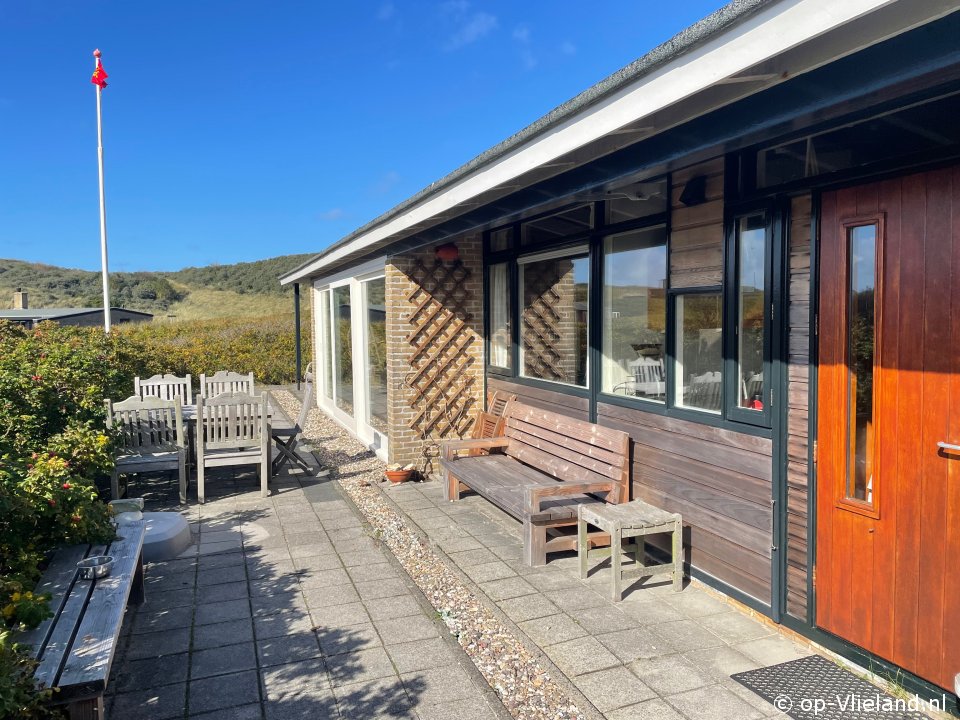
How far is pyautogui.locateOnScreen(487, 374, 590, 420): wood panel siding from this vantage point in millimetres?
4895

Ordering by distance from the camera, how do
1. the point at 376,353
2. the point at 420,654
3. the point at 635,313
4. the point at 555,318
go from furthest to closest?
the point at 376,353 → the point at 555,318 → the point at 635,313 → the point at 420,654

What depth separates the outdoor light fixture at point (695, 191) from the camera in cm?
358

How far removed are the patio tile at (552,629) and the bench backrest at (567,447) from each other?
0.97 m

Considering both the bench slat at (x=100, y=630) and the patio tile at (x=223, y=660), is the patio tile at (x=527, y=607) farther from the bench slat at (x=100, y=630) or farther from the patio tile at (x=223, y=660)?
the bench slat at (x=100, y=630)

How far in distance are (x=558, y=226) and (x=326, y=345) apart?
21.3 ft

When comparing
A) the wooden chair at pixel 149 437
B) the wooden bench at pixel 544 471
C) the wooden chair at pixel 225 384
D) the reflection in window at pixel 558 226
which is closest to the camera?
the wooden bench at pixel 544 471

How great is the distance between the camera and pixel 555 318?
5402mm

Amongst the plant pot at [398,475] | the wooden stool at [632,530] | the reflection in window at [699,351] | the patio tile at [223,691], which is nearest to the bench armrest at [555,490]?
the wooden stool at [632,530]

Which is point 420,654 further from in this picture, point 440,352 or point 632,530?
point 440,352

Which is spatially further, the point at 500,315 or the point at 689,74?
the point at 500,315

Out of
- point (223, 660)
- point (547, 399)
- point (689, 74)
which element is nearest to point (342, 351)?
point (547, 399)

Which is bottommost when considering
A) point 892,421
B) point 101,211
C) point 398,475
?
point 398,475

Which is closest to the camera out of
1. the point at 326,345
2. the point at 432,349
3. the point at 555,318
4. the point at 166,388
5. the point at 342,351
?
the point at 555,318

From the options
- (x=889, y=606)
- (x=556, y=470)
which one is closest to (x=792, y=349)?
(x=889, y=606)
